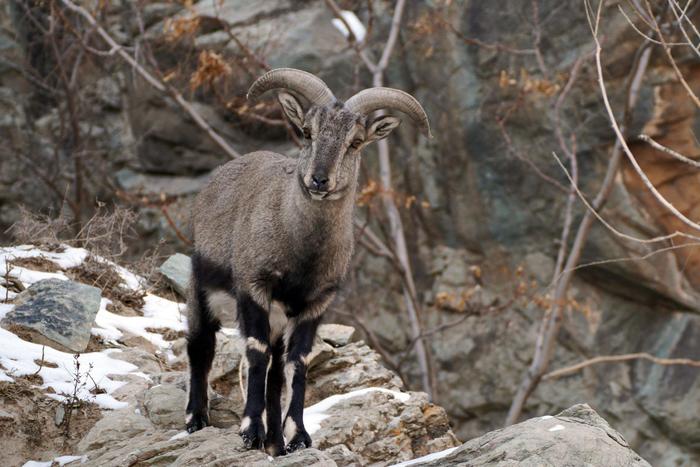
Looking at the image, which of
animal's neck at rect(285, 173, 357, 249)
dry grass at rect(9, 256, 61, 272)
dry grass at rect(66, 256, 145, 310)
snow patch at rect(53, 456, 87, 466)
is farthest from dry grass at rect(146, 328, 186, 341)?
animal's neck at rect(285, 173, 357, 249)

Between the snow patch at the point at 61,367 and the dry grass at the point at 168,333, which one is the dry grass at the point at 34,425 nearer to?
the snow patch at the point at 61,367

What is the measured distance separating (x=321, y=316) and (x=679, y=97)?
10.1 metres

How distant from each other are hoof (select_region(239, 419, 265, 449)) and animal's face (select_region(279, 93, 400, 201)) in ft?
5.27

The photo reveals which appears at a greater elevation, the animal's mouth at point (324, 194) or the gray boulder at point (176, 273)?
the gray boulder at point (176, 273)

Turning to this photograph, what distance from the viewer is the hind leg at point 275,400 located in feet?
22.0

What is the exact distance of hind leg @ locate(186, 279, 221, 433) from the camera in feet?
23.7

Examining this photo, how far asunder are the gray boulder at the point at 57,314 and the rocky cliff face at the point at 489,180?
6132 mm

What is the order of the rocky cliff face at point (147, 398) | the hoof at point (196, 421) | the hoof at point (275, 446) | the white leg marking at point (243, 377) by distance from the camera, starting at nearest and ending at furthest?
the hoof at point (275, 446) < the rocky cliff face at point (147, 398) < the hoof at point (196, 421) < the white leg marking at point (243, 377)

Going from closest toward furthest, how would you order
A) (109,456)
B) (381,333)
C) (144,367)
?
1. (109,456)
2. (144,367)
3. (381,333)

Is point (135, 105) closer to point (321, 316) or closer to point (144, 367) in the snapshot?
point (144, 367)

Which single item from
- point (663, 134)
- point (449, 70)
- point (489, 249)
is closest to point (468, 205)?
point (489, 249)

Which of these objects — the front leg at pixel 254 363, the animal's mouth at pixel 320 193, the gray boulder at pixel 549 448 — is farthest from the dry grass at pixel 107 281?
the gray boulder at pixel 549 448

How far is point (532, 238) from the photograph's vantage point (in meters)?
16.6

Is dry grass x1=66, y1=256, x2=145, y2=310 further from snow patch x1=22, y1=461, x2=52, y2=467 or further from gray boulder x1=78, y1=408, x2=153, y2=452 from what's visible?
snow patch x1=22, y1=461, x2=52, y2=467
